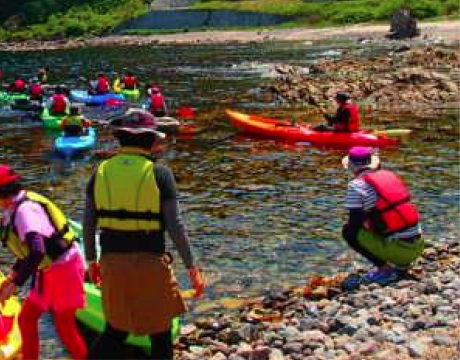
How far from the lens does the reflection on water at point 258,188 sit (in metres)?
14.5

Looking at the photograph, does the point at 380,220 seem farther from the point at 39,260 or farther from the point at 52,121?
the point at 52,121

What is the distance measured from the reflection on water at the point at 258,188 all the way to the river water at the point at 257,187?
2cm

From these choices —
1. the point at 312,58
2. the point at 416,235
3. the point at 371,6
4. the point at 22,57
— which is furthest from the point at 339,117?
the point at 371,6

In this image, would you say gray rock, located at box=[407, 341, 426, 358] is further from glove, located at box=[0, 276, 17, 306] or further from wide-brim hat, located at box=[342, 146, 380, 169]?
glove, located at box=[0, 276, 17, 306]

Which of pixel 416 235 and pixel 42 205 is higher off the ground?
pixel 42 205

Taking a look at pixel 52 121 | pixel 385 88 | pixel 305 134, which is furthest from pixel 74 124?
pixel 385 88

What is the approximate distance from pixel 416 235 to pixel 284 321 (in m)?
2.36

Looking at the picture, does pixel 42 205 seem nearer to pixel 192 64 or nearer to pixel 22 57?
pixel 192 64

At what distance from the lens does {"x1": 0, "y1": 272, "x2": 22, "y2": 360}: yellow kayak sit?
9547 mm

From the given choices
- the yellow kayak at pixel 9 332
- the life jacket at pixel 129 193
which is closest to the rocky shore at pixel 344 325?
the yellow kayak at pixel 9 332

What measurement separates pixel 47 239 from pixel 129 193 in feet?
4.77

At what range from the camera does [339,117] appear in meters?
25.9

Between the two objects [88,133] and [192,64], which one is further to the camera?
[192,64]

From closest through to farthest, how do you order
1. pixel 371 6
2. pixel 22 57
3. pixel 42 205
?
pixel 42 205
pixel 22 57
pixel 371 6
